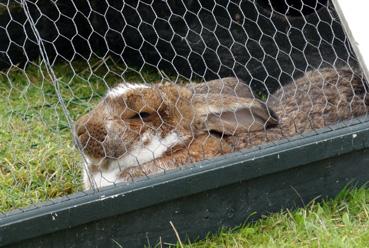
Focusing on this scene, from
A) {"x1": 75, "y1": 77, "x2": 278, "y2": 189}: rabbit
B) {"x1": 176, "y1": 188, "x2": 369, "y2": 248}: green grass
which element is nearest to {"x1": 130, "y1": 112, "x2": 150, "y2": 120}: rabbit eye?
{"x1": 75, "y1": 77, "x2": 278, "y2": 189}: rabbit

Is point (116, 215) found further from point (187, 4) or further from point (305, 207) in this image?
point (187, 4)

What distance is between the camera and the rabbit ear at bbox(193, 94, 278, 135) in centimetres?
288

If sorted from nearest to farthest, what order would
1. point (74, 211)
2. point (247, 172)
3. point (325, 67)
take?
point (74, 211) < point (247, 172) < point (325, 67)

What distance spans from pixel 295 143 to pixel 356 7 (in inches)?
22.8

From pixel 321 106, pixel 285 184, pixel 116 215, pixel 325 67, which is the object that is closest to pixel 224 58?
pixel 325 67

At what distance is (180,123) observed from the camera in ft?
9.43

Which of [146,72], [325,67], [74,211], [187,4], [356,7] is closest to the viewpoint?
[74,211]

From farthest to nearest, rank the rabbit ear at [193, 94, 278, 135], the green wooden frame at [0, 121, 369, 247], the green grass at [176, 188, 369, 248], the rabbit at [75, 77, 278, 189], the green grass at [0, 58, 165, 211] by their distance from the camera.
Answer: the green grass at [0, 58, 165, 211] < the rabbit ear at [193, 94, 278, 135] < the rabbit at [75, 77, 278, 189] < the green grass at [176, 188, 369, 248] < the green wooden frame at [0, 121, 369, 247]

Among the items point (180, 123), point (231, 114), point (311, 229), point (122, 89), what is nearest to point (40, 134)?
point (122, 89)

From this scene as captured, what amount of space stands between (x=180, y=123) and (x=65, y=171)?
0.53 metres

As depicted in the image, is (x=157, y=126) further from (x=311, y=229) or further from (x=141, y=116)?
(x=311, y=229)

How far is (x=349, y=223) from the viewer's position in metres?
2.69

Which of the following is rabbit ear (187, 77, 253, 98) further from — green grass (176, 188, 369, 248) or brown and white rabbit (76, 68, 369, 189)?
green grass (176, 188, 369, 248)

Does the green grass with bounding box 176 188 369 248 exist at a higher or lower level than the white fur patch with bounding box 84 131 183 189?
lower
